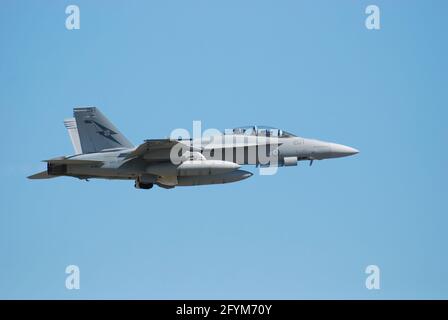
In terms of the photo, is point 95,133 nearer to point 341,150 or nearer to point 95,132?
point 95,132

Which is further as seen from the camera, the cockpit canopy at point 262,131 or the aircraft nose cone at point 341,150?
the aircraft nose cone at point 341,150

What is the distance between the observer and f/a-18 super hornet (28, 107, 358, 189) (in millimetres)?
30922

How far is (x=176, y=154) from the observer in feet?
102

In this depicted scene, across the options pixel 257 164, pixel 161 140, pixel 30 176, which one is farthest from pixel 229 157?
pixel 30 176

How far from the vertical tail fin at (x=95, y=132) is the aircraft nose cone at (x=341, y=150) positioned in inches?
318

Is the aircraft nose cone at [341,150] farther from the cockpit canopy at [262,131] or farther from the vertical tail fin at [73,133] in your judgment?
the vertical tail fin at [73,133]

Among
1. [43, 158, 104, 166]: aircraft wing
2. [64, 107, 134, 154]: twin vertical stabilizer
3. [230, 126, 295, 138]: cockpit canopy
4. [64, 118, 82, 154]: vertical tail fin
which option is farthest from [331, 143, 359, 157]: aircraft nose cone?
[64, 118, 82, 154]: vertical tail fin

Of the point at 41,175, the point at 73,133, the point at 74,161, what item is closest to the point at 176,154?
the point at 74,161

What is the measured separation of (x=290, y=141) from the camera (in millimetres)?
33406

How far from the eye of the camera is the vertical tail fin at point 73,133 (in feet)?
106

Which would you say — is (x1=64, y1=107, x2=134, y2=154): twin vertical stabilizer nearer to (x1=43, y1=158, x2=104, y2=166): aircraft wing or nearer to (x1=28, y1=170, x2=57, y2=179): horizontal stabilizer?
(x1=43, y1=158, x2=104, y2=166): aircraft wing

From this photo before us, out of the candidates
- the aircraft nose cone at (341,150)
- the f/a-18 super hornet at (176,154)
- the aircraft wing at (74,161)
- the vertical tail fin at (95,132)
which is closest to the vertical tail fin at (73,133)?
the f/a-18 super hornet at (176,154)
